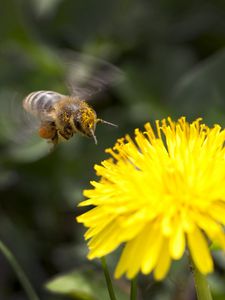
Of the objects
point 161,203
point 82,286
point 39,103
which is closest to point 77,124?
point 39,103

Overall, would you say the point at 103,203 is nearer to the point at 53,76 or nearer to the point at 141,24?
the point at 53,76

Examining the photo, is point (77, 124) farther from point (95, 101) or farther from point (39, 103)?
point (95, 101)

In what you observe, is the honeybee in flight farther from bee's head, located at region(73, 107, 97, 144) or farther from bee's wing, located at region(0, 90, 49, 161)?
bee's wing, located at region(0, 90, 49, 161)

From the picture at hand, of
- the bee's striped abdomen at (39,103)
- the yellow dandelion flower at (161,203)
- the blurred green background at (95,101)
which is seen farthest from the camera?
the blurred green background at (95,101)

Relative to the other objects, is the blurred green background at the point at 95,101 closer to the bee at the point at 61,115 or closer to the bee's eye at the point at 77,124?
the bee at the point at 61,115

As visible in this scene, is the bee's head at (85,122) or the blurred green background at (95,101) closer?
the bee's head at (85,122)

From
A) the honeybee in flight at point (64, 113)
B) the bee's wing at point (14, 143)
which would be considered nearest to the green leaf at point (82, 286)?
the honeybee in flight at point (64, 113)

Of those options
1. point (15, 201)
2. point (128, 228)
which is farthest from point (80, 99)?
point (15, 201)
